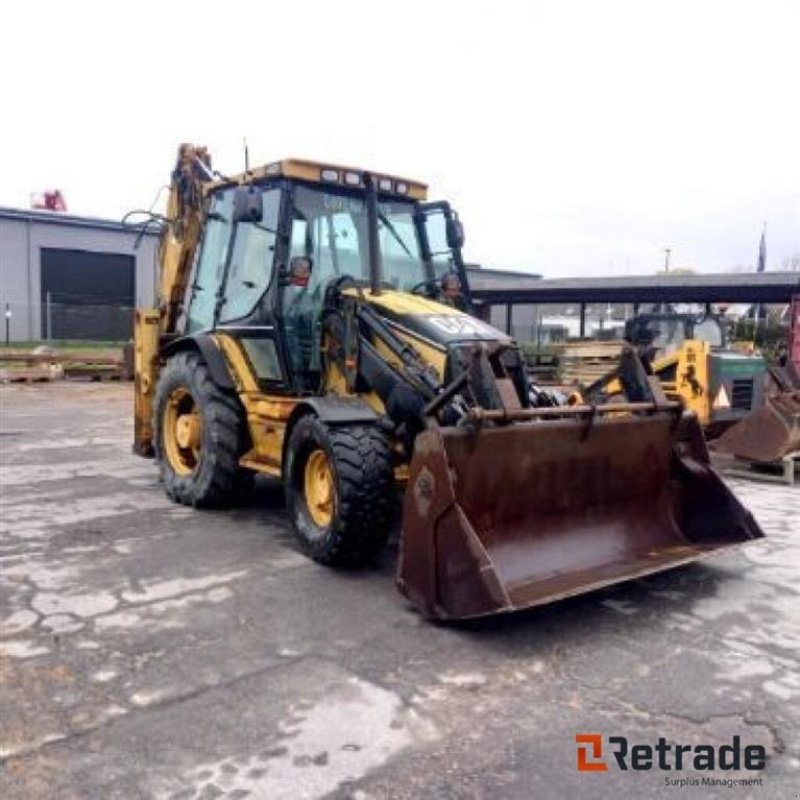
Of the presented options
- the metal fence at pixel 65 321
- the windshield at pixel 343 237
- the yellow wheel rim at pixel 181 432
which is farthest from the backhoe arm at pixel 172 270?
the metal fence at pixel 65 321

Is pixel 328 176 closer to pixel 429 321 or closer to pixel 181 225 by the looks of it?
pixel 429 321

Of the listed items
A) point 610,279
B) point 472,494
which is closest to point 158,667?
point 472,494

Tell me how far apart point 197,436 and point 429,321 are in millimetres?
2432

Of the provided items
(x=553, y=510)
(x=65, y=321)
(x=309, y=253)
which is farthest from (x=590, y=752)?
(x=65, y=321)

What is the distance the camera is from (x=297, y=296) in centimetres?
641

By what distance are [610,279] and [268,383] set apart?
742 inches

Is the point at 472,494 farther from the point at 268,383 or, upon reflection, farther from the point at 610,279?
the point at 610,279

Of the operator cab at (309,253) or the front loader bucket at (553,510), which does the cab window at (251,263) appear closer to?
the operator cab at (309,253)

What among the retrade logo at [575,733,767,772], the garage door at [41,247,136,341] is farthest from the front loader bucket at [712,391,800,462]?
the garage door at [41,247,136,341]

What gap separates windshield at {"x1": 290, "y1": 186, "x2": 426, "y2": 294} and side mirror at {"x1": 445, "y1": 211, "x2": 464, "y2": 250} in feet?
1.36

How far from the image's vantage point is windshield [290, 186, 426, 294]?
6.45 metres

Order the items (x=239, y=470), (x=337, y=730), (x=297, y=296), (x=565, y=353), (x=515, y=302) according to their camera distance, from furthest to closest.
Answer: (x=515, y=302), (x=565, y=353), (x=239, y=470), (x=297, y=296), (x=337, y=730)

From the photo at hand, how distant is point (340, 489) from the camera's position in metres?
5.10

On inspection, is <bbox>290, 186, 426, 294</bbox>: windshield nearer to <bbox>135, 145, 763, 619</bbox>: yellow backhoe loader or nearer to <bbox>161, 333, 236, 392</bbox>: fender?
<bbox>135, 145, 763, 619</bbox>: yellow backhoe loader
